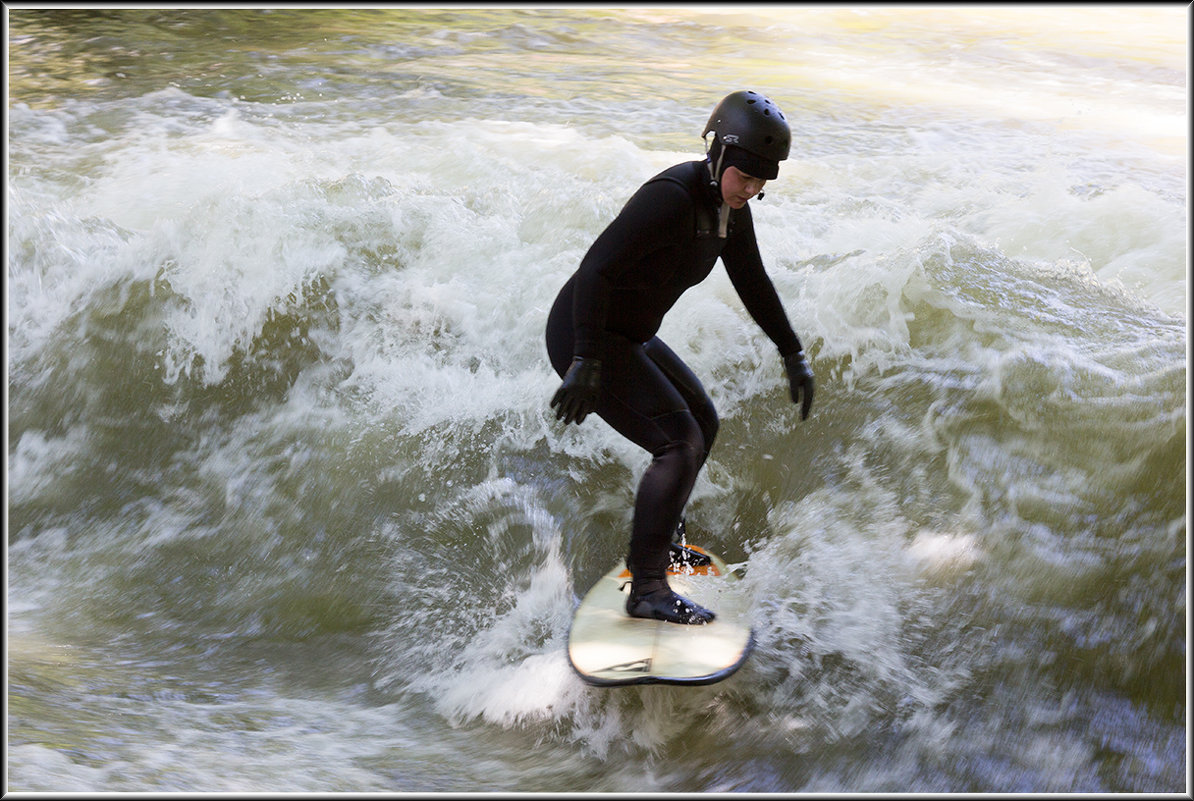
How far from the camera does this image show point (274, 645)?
3246mm

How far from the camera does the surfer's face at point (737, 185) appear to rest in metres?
2.45

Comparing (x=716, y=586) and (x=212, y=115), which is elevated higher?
(x=212, y=115)

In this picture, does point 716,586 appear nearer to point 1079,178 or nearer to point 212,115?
point 1079,178

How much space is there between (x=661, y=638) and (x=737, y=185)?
1.41m

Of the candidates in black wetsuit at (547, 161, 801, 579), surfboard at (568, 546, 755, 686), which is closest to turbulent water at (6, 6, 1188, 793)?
surfboard at (568, 546, 755, 686)

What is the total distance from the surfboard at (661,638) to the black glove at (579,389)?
0.77 metres

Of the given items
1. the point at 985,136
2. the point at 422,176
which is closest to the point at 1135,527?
the point at 422,176

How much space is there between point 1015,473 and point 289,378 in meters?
3.17

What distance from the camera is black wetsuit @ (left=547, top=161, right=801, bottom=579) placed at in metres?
2.49

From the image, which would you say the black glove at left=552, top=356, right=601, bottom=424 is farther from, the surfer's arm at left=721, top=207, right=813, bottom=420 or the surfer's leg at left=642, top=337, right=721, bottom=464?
the surfer's arm at left=721, top=207, right=813, bottom=420

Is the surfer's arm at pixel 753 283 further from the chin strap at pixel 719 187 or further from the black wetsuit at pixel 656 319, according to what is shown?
the chin strap at pixel 719 187

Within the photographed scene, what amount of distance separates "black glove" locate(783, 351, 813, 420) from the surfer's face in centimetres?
68

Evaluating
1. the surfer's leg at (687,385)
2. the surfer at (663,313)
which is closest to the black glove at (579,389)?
the surfer at (663,313)

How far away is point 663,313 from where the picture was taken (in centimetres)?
269
